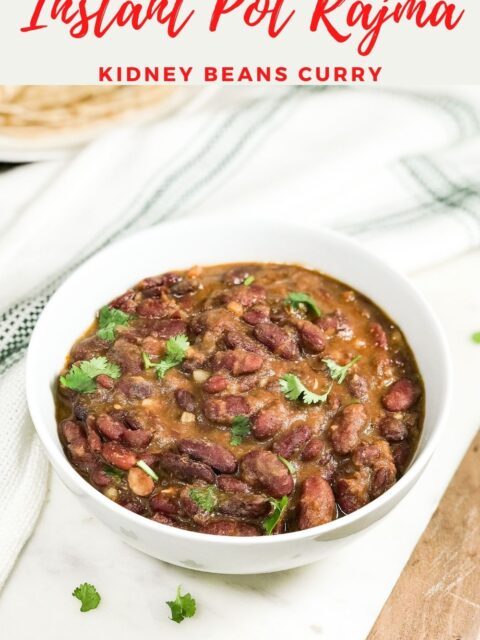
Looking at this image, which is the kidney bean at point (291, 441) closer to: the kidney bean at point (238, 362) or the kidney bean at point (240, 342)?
the kidney bean at point (238, 362)

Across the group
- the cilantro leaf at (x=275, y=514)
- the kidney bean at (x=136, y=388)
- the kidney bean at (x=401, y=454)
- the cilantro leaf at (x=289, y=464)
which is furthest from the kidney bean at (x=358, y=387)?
the kidney bean at (x=136, y=388)

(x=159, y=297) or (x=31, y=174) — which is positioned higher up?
(x=159, y=297)

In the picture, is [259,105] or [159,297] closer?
[159,297]

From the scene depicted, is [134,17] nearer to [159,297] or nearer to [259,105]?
[259,105]

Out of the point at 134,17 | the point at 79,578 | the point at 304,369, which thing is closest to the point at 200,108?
the point at 134,17

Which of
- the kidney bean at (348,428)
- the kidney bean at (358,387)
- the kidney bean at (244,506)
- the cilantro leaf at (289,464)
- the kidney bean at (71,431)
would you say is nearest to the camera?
the kidney bean at (244,506)

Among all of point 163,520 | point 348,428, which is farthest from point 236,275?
point 163,520
